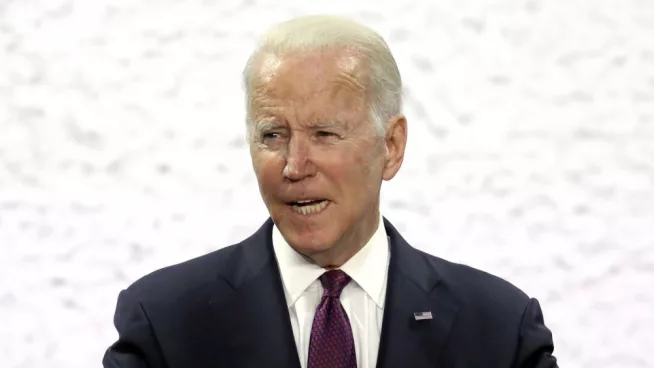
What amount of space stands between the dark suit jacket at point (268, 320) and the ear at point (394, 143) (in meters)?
0.16

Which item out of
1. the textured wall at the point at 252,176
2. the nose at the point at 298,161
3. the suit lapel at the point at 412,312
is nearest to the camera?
the nose at the point at 298,161

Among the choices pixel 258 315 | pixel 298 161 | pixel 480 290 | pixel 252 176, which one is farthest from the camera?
pixel 252 176

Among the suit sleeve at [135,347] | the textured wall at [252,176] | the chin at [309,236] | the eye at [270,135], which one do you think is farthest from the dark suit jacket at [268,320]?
the textured wall at [252,176]

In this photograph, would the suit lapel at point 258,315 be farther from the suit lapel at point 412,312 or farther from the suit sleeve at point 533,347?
the suit sleeve at point 533,347

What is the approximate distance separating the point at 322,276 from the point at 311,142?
0.24 meters

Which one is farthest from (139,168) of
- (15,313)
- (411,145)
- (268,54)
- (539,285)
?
(539,285)

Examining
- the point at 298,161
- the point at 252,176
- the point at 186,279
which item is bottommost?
the point at 186,279

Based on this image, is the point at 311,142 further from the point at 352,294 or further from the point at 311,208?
the point at 352,294

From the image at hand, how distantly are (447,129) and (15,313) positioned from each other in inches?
39.0

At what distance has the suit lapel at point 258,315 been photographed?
145cm

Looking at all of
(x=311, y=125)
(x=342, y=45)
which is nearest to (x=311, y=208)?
(x=311, y=125)

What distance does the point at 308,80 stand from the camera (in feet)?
4.56

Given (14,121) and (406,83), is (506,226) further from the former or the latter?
(14,121)

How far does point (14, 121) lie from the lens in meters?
2.04
